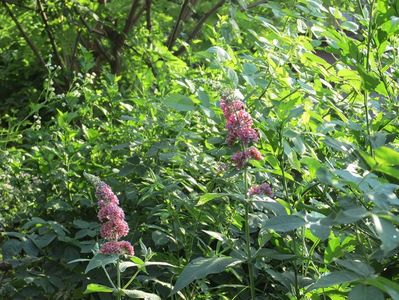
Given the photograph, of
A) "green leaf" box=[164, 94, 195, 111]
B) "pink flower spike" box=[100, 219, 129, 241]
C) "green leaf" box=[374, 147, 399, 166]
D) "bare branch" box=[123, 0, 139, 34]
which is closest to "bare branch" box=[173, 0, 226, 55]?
"bare branch" box=[123, 0, 139, 34]

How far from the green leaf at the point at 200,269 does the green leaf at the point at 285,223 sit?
11.0 inches

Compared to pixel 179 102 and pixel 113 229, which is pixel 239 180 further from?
pixel 113 229

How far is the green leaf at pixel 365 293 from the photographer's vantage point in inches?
62.1

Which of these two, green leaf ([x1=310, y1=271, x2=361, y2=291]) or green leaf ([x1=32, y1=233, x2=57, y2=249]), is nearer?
green leaf ([x1=310, y1=271, x2=361, y2=291])

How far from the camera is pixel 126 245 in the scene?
6.94 ft

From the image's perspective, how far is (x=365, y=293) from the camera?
1.59 m

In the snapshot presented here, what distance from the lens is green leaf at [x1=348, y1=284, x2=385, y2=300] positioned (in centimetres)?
158

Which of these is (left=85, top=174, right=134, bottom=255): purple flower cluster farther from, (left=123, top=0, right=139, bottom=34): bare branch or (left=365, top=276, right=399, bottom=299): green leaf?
(left=123, top=0, right=139, bottom=34): bare branch

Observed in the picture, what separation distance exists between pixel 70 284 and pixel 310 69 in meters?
1.33

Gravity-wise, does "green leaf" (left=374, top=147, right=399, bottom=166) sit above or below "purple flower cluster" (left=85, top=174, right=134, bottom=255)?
above

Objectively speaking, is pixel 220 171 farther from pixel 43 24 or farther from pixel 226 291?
pixel 43 24

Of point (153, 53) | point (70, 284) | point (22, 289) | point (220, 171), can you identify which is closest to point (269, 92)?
point (220, 171)

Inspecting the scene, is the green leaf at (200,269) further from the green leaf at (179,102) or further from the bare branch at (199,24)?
the bare branch at (199,24)

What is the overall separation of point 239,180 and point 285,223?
0.78 m
